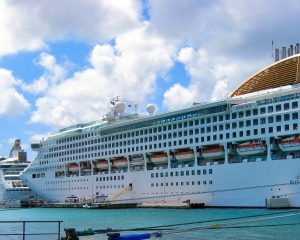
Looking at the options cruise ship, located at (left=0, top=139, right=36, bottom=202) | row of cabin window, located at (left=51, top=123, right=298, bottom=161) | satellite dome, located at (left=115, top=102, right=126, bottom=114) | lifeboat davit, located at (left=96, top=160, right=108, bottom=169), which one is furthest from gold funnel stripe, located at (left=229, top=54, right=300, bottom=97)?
cruise ship, located at (left=0, top=139, right=36, bottom=202)

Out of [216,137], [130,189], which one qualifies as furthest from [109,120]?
[216,137]

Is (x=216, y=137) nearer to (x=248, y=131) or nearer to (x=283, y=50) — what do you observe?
(x=248, y=131)

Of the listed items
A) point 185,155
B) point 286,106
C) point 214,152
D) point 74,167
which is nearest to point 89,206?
point 74,167

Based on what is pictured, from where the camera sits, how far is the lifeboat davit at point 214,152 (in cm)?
4688

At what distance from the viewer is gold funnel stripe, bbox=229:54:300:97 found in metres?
46.4

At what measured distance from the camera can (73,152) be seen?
69.4 meters

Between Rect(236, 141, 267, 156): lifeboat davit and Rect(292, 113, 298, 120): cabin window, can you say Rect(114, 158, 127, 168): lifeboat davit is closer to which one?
Rect(236, 141, 267, 156): lifeboat davit

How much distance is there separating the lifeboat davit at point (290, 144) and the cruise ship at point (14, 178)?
5115cm

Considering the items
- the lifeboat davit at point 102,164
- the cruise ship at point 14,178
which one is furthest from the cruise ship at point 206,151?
the cruise ship at point 14,178

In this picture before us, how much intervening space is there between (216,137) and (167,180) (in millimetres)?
7727

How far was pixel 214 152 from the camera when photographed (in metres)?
47.3

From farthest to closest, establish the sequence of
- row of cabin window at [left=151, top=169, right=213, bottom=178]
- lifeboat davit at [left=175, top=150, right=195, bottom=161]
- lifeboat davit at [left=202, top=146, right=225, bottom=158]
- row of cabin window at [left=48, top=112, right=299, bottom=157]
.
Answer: lifeboat davit at [left=175, top=150, right=195, bottom=161] → row of cabin window at [left=151, top=169, right=213, bottom=178] → lifeboat davit at [left=202, top=146, right=225, bottom=158] → row of cabin window at [left=48, top=112, right=299, bottom=157]

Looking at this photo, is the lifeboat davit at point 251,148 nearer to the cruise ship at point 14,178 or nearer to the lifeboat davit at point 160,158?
the lifeboat davit at point 160,158

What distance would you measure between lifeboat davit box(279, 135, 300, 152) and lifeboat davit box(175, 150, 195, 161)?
1069 cm
